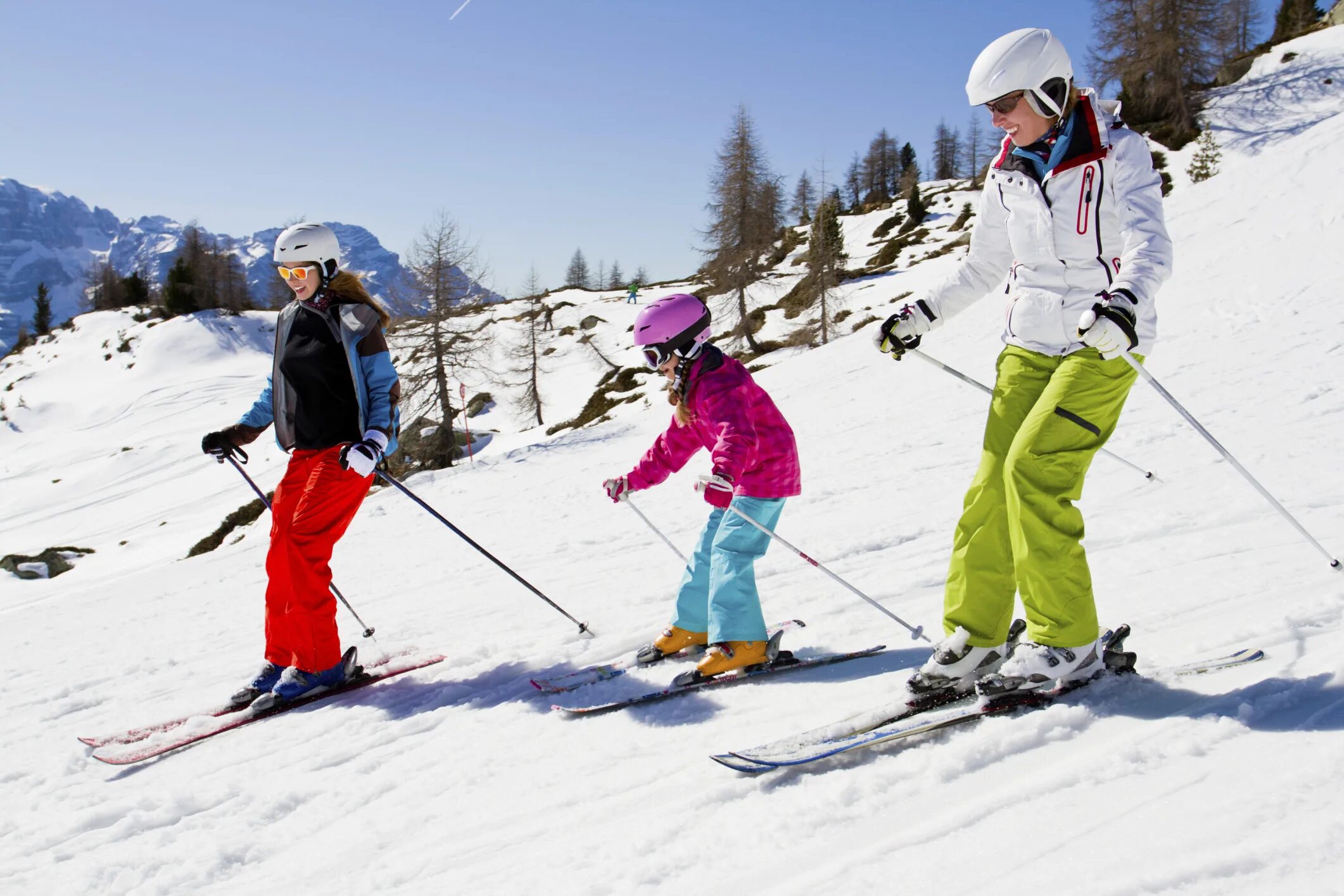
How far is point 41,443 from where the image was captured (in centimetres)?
3938

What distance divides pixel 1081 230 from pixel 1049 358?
461 millimetres

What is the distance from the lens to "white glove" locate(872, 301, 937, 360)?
132 inches

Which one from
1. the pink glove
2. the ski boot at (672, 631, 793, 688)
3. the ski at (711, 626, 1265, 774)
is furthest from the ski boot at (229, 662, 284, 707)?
the ski at (711, 626, 1265, 774)

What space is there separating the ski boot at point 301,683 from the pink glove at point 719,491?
2232 millimetres

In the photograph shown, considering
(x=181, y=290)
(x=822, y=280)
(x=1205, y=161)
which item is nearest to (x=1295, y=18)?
(x=1205, y=161)

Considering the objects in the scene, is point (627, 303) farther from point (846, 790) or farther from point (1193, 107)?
point (846, 790)

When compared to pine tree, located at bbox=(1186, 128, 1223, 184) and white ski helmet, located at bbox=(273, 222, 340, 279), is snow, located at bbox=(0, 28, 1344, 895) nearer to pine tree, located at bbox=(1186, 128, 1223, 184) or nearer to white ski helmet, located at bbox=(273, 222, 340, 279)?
white ski helmet, located at bbox=(273, 222, 340, 279)

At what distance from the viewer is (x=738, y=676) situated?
3.78 m

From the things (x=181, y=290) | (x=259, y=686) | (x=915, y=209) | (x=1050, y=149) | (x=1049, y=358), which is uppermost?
(x=915, y=209)

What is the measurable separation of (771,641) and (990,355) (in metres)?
11.3

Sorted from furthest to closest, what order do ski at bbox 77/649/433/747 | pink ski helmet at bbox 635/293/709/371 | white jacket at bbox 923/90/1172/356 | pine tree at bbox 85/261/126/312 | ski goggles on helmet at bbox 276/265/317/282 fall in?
pine tree at bbox 85/261/126/312
ski goggles on helmet at bbox 276/265/317/282
ski at bbox 77/649/433/747
pink ski helmet at bbox 635/293/709/371
white jacket at bbox 923/90/1172/356

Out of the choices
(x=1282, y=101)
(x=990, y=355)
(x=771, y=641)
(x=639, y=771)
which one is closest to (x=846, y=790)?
(x=639, y=771)

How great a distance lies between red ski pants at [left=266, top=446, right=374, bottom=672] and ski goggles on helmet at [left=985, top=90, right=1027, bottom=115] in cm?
336

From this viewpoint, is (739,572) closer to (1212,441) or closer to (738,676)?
(738,676)
